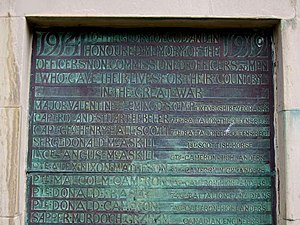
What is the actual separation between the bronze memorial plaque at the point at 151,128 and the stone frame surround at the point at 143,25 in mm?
87

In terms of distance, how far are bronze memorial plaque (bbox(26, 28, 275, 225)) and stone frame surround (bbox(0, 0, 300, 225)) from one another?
0.09m

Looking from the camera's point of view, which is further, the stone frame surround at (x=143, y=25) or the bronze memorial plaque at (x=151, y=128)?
the bronze memorial plaque at (x=151, y=128)

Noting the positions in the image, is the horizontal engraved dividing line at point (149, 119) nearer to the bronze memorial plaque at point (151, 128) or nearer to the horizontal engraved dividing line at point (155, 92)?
the bronze memorial plaque at point (151, 128)

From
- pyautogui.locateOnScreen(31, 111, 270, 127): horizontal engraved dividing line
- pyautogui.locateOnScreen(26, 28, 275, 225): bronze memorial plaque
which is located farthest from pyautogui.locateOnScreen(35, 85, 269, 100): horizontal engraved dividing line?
pyautogui.locateOnScreen(31, 111, 270, 127): horizontal engraved dividing line

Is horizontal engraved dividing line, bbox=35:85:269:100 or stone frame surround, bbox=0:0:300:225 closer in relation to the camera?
stone frame surround, bbox=0:0:300:225

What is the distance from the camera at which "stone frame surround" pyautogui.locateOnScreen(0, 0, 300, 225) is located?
308cm

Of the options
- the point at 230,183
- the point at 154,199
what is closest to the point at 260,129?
the point at 230,183

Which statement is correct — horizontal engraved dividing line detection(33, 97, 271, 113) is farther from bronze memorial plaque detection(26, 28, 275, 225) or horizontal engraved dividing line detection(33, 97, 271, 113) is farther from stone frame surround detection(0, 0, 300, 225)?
stone frame surround detection(0, 0, 300, 225)

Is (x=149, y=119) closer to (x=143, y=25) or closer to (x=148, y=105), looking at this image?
(x=148, y=105)

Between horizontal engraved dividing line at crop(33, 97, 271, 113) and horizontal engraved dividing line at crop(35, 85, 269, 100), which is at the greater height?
horizontal engraved dividing line at crop(35, 85, 269, 100)

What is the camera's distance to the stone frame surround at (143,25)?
308 cm

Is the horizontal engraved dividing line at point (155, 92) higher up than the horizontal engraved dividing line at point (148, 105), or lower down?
higher up

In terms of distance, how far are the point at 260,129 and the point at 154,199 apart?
0.84 meters

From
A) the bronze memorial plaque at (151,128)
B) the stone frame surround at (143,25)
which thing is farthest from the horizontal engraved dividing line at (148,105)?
the stone frame surround at (143,25)
